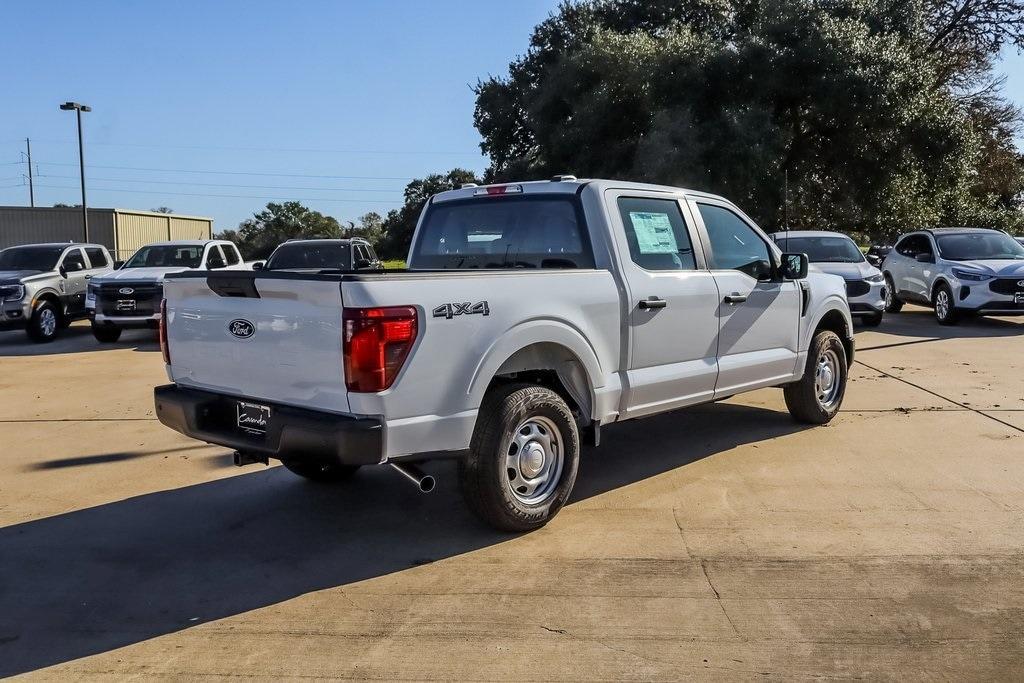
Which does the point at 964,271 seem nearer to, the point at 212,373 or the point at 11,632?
the point at 212,373

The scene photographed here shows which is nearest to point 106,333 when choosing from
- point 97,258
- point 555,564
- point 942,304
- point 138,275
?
point 138,275

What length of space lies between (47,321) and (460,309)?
13973 mm

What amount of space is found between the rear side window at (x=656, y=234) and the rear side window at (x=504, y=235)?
1.25 feet

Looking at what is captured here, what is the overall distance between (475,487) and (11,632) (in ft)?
7.30

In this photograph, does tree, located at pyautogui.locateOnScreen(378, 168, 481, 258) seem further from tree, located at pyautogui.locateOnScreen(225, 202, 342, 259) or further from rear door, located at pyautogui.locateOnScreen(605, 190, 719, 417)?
rear door, located at pyautogui.locateOnScreen(605, 190, 719, 417)

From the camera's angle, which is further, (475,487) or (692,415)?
(692,415)

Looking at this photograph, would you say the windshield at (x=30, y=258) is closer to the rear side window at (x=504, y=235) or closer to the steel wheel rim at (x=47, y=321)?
the steel wheel rim at (x=47, y=321)

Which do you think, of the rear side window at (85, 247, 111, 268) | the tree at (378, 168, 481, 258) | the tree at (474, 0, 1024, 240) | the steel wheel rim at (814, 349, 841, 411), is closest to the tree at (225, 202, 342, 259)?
the tree at (378, 168, 481, 258)

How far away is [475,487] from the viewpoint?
15.7ft

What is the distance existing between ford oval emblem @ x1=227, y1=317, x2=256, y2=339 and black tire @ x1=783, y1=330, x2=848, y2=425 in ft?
15.6

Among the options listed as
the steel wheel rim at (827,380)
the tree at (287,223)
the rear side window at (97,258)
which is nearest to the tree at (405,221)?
the tree at (287,223)

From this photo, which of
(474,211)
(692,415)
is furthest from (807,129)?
(474,211)

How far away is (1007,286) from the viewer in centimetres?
1543

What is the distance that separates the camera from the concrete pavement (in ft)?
12.0
